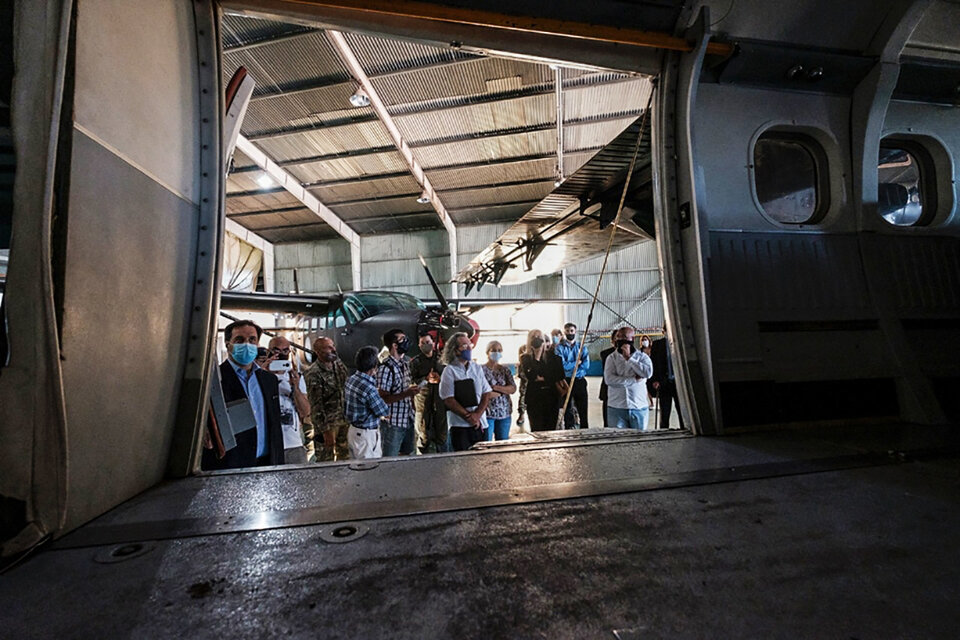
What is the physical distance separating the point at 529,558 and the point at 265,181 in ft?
52.3

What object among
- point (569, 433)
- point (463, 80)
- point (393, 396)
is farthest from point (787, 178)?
point (463, 80)

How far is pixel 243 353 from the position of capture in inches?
126

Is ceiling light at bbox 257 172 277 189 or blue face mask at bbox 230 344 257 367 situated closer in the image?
blue face mask at bbox 230 344 257 367

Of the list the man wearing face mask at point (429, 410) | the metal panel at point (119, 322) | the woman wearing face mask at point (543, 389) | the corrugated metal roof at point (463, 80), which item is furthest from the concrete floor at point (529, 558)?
the corrugated metal roof at point (463, 80)

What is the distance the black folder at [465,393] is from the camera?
4.30 metres

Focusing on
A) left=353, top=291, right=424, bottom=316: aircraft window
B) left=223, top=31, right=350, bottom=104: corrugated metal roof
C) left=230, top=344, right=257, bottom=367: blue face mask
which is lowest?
left=230, top=344, right=257, bottom=367: blue face mask

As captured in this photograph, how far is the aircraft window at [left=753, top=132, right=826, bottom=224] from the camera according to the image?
3.27 m

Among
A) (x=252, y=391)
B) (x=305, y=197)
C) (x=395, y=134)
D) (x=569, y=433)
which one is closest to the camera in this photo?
(x=569, y=433)

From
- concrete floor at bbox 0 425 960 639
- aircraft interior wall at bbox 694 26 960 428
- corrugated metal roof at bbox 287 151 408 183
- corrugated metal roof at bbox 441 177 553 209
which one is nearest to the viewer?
concrete floor at bbox 0 425 960 639

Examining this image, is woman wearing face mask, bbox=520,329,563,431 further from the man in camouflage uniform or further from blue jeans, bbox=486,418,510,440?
the man in camouflage uniform

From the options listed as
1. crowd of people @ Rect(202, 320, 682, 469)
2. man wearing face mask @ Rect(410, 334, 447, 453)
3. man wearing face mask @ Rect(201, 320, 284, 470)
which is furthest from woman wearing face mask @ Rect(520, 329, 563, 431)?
man wearing face mask @ Rect(201, 320, 284, 470)

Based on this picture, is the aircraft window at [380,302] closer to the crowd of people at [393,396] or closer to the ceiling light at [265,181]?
the crowd of people at [393,396]

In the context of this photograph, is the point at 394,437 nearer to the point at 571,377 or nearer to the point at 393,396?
the point at 393,396

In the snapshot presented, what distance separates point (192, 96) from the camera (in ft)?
7.26
